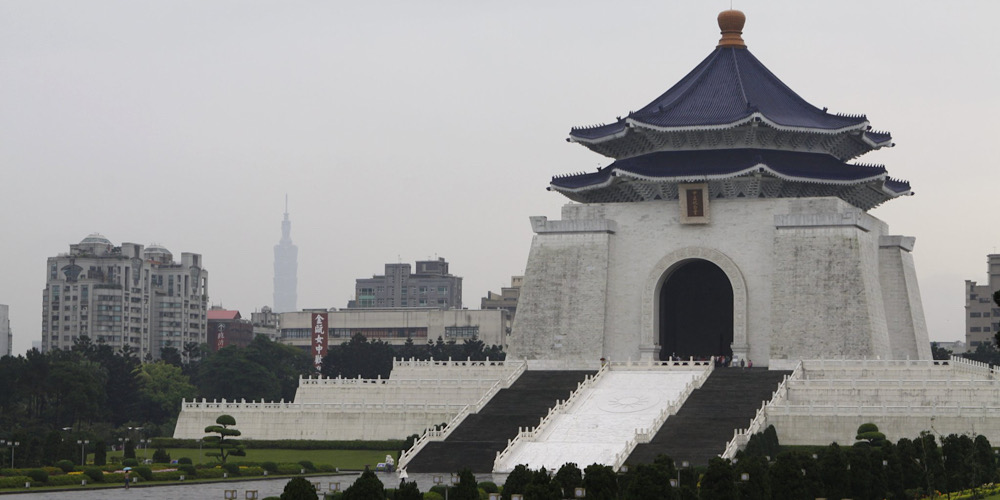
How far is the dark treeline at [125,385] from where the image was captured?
50719 mm

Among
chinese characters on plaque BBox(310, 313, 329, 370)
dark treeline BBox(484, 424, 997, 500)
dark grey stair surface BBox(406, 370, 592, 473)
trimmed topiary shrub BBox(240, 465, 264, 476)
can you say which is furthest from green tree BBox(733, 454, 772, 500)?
chinese characters on plaque BBox(310, 313, 329, 370)

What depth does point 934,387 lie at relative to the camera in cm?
4150

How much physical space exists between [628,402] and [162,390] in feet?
124

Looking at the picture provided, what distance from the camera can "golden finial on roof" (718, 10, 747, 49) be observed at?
2200 inches

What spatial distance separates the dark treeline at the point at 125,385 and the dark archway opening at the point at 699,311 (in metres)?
18.1

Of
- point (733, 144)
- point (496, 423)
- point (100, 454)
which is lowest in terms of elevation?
point (100, 454)

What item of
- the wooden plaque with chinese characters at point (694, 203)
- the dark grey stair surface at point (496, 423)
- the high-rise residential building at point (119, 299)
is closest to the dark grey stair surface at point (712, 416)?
the dark grey stair surface at point (496, 423)

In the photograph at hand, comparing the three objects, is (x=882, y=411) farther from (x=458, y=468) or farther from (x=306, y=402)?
(x=306, y=402)

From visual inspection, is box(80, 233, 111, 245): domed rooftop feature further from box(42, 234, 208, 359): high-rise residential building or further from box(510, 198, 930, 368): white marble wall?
box(510, 198, 930, 368): white marble wall

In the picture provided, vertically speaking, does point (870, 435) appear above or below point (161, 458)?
above

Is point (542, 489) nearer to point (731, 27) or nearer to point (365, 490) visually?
point (365, 490)

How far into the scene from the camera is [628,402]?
44281 mm

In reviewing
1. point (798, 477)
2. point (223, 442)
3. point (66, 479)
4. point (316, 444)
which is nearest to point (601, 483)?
point (798, 477)

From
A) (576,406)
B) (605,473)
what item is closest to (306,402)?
(576,406)
